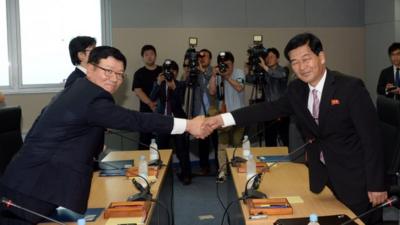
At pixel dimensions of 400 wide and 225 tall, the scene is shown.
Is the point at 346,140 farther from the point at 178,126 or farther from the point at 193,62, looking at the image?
the point at 193,62

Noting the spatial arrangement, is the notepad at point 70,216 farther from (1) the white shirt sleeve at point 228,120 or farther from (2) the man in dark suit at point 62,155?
(1) the white shirt sleeve at point 228,120

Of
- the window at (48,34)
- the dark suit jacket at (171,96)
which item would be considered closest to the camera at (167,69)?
the dark suit jacket at (171,96)

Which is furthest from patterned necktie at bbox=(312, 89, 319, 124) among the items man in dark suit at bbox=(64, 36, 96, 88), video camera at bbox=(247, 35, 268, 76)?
video camera at bbox=(247, 35, 268, 76)

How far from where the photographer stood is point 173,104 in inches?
202

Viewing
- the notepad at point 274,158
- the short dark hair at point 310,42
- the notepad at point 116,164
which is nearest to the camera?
the short dark hair at point 310,42

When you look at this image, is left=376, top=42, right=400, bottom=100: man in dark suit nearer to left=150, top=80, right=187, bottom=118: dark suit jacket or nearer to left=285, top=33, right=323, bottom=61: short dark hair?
left=150, top=80, right=187, bottom=118: dark suit jacket

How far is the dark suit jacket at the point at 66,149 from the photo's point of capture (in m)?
1.81

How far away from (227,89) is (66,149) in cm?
351

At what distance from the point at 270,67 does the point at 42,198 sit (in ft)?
12.4

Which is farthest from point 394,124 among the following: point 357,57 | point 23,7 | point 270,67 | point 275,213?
point 23,7

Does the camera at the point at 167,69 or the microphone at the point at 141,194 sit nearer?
the microphone at the point at 141,194

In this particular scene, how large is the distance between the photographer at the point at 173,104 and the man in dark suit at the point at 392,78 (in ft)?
7.49

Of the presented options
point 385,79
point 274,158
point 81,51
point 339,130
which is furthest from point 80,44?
point 385,79

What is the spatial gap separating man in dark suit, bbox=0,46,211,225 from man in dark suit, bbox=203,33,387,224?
3.07ft
